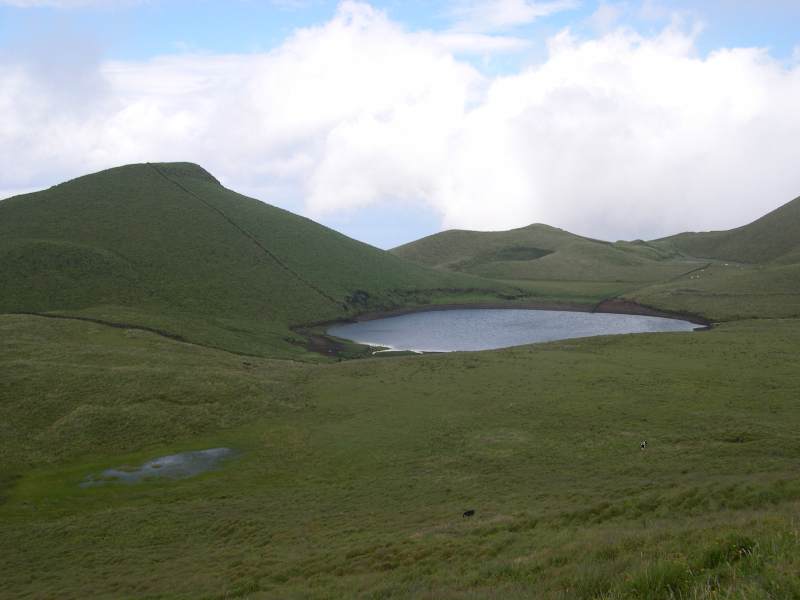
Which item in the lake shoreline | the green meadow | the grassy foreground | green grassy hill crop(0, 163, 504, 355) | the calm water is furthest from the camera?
green grassy hill crop(0, 163, 504, 355)

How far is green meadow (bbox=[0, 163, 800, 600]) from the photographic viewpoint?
15758 mm

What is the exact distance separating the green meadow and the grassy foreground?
14 cm

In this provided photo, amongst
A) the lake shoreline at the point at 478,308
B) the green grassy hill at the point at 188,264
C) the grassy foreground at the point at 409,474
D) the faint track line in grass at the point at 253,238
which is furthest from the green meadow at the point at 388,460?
the faint track line in grass at the point at 253,238

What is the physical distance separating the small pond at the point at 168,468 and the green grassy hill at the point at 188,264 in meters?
41.6

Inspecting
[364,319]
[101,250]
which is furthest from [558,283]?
[101,250]

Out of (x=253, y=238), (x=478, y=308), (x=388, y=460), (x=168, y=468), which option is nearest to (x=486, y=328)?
(x=478, y=308)

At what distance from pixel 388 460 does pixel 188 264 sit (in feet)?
291

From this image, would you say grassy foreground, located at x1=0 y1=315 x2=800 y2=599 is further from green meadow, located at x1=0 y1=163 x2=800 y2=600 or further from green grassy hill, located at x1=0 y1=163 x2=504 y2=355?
green grassy hill, located at x1=0 y1=163 x2=504 y2=355

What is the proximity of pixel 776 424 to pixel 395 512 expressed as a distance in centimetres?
2333

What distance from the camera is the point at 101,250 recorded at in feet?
360

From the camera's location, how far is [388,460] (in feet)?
116

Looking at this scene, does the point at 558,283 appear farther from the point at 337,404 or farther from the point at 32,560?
the point at 32,560

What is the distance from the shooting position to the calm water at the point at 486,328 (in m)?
92.4

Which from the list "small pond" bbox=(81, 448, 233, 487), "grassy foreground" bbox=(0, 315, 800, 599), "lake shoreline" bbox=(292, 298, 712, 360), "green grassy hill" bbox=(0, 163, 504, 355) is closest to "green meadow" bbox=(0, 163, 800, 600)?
"grassy foreground" bbox=(0, 315, 800, 599)
